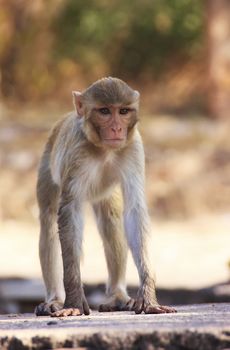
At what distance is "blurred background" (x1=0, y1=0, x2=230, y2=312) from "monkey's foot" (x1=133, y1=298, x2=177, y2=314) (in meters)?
4.67

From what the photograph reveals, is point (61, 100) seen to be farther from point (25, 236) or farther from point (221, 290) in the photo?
point (221, 290)

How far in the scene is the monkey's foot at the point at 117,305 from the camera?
8477 millimetres

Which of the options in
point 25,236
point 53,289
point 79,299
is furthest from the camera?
point 25,236

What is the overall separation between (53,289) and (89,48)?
72.4ft

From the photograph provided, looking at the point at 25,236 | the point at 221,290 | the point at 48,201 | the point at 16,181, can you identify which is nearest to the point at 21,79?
the point at 16,181

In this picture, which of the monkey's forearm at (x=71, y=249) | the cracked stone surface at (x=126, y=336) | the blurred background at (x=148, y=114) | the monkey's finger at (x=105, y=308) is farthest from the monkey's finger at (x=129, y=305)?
the blurred background at (x=148, y=114)

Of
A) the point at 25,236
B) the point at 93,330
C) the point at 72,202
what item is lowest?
the point at 93,330

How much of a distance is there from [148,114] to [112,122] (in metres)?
19.6

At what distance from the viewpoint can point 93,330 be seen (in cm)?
579

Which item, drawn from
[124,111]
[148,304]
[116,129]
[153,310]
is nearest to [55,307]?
[148,304]

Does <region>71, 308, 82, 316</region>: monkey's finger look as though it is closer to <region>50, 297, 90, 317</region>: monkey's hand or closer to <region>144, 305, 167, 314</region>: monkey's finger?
<region>50, 297, 90, 317</region>: monkey's hand

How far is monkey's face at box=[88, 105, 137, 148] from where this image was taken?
7.81 meters

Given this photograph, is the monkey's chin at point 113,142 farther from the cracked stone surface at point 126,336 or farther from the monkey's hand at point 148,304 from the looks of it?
the cracked stone surface at point 126,336

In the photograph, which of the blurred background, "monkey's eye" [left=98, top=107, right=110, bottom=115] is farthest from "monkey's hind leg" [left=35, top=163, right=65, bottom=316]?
the blurred background
